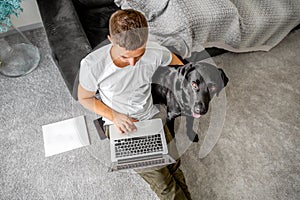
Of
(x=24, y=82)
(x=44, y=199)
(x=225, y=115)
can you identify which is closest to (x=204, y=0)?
(x=225, y=115)

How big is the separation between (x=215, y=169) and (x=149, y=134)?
1.88 feet

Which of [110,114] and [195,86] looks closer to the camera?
[195,86]

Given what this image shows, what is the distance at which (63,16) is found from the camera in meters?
1.30

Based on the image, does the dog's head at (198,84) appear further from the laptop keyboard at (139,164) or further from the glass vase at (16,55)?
the glass vase at (16,55)

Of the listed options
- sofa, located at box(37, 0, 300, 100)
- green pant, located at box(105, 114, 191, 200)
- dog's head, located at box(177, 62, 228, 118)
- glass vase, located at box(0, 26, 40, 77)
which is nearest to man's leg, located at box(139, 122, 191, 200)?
green pant, located at box(105, 114, 191, 200)

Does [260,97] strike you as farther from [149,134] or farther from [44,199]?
[44,199]

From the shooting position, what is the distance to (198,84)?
85 cm

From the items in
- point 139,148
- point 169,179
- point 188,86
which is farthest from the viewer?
point 169,179

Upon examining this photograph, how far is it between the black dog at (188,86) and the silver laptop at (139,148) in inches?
4.6

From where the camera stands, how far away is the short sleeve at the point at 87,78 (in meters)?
0.89

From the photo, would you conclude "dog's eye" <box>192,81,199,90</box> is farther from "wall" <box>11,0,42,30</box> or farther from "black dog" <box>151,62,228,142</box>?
"wall" <box>11,0,42,30</box>

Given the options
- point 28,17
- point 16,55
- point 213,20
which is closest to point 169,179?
point 213,20

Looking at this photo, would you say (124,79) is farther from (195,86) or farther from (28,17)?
(28,17)

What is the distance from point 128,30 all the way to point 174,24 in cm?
55
